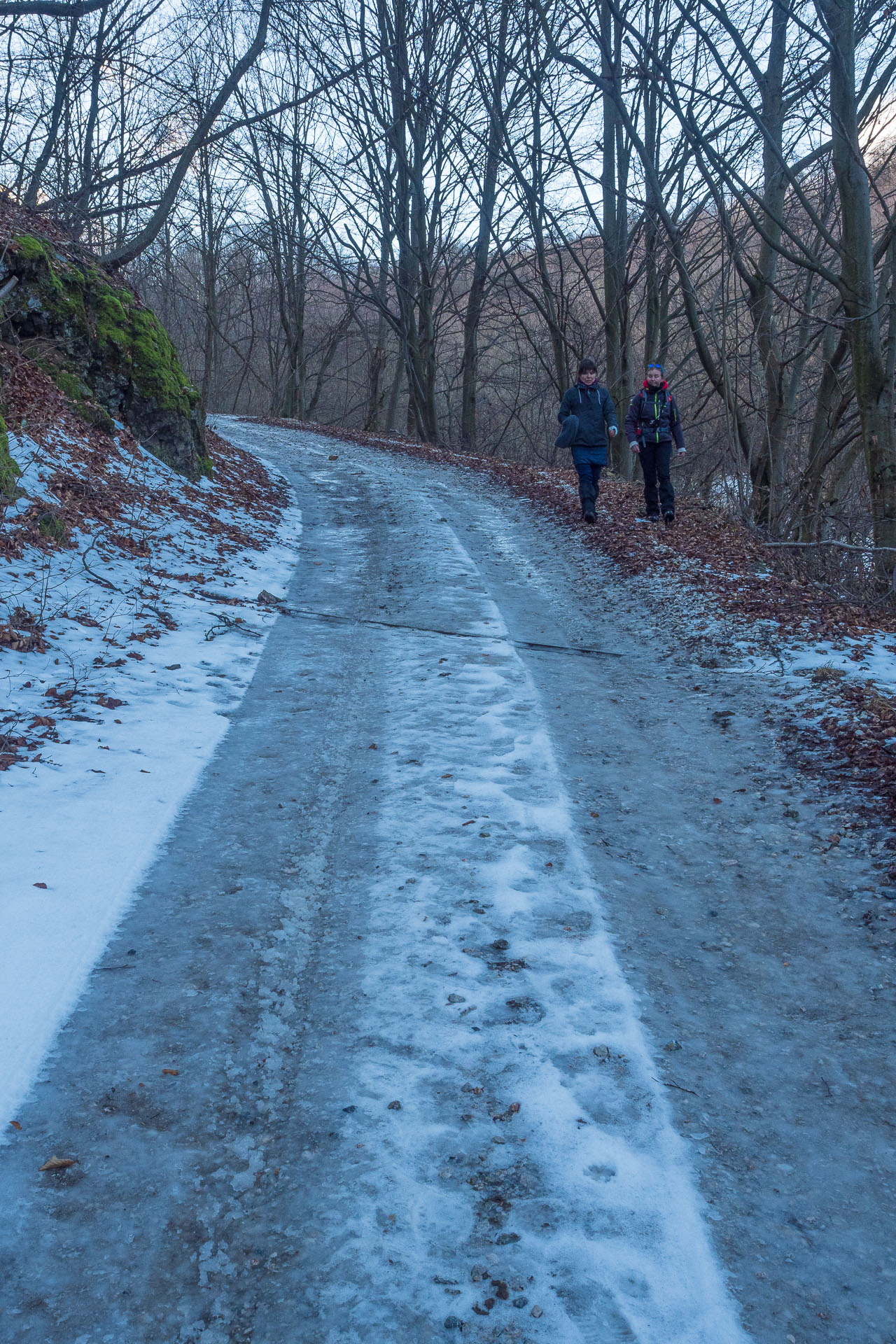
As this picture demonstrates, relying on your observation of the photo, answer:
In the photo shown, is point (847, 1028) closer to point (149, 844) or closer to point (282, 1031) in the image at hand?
point (282, 1031)

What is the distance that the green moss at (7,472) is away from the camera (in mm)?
7504

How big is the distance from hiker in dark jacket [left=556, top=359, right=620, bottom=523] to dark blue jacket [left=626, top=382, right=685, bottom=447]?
1.52 ft

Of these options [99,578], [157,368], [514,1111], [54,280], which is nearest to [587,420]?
[157,368]

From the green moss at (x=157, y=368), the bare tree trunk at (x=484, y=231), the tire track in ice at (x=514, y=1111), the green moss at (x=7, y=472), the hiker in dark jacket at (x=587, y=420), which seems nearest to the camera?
the tire track in ice at (x=514, y=1111)

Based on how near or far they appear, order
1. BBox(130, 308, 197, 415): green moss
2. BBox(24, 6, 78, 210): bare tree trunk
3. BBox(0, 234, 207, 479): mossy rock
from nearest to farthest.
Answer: BBox(0, 234, 207, 479): mossy rock
BBox(130, 308, 197, 415): green moss
BBox(24, 6, 78, 210): bare tree trunk

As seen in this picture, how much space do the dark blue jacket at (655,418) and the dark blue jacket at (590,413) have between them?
0.52 metres

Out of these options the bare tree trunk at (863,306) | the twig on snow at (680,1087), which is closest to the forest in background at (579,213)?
the bare tree trunk at (863,306)

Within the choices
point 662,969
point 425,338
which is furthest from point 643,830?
point 425,338

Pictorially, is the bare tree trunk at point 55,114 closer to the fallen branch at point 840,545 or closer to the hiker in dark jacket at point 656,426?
the hiker in dark jacket at point 656,426

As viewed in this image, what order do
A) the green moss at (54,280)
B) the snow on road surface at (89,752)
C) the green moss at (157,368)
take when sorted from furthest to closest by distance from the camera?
the green moss at (157,368), the green moss at (54,280), the snow on road surface at (89,752)

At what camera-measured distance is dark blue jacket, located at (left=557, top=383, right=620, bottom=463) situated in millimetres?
11102

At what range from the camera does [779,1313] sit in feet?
6.57

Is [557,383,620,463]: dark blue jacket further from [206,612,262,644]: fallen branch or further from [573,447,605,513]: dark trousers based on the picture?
[206,612,262,644]: fallen branch

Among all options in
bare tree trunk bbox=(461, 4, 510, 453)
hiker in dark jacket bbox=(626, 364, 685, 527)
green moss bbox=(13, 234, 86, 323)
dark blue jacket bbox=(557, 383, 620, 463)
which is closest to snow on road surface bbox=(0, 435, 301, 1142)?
green moss bbox=(13, 234, 86, 323)
